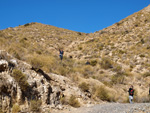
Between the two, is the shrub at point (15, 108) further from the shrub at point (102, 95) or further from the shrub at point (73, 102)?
the shrub at point (102, 95)

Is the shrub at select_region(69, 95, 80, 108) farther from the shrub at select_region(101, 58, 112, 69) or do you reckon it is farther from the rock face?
the shrub at select_region(101, 58, 112, 69)

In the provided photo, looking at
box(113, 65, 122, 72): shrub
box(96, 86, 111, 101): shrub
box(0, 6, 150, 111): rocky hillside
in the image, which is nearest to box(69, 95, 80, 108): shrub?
box(0, 6, 150, 111): rocky hillside

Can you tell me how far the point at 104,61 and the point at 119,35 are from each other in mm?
11478

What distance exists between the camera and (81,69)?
16.0m

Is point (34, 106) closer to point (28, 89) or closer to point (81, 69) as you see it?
point (28, 89)

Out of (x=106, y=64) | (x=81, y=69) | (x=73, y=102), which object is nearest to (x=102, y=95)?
(x=73, y=102)

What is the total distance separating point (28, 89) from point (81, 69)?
9.02 meters

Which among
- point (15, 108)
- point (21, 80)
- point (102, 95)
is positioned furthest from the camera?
point (102, 95)

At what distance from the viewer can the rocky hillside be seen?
24.4 ft

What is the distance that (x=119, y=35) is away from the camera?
30.5 m

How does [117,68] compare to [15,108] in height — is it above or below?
above

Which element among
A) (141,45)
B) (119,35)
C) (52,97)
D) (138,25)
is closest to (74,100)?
(52,97)

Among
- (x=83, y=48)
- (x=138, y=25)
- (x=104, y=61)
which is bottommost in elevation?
(x=104, y=61)

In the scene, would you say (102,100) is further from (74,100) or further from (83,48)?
(83,48)
